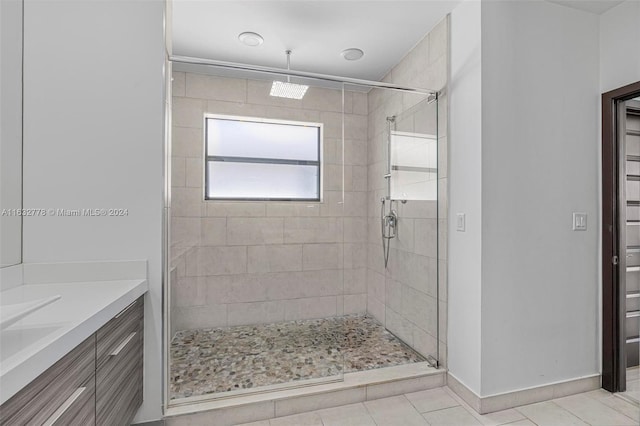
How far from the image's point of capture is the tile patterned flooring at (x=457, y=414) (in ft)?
5.96

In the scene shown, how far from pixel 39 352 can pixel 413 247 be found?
236 centimetres

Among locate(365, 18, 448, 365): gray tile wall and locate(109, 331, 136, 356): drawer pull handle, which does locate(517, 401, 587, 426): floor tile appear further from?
locate(109, 331, 136, 356): drawer pull handle

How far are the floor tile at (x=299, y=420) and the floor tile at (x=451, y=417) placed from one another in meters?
0.66

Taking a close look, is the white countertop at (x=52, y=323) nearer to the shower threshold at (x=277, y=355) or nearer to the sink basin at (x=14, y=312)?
the sink basin at (x=14, y=312)

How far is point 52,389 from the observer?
0.88 meters

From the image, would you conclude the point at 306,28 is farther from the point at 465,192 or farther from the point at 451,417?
the point at 451,417

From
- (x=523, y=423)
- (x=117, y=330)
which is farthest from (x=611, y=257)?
(x=117, y=330)

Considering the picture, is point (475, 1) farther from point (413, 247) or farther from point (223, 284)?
point (223, 284)

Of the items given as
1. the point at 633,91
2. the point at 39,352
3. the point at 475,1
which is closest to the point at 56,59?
the point at 39,352

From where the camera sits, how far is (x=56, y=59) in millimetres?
1561

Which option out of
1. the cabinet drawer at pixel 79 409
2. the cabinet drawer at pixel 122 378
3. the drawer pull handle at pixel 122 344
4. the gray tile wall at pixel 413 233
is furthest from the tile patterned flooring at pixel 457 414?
the cabinet drawer at pixel 79 409

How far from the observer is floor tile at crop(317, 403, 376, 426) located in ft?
5.94

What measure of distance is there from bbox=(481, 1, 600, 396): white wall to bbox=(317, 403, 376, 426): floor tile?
769mm

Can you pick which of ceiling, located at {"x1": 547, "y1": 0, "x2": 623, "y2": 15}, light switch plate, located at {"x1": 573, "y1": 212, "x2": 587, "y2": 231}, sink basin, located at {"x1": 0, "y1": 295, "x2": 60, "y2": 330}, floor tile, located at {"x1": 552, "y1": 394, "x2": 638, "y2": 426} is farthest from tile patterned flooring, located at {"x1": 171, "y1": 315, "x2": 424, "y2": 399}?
ceiling, located at {"x1": 547, "y1": 0, "x2": 623, "y2": 15}
